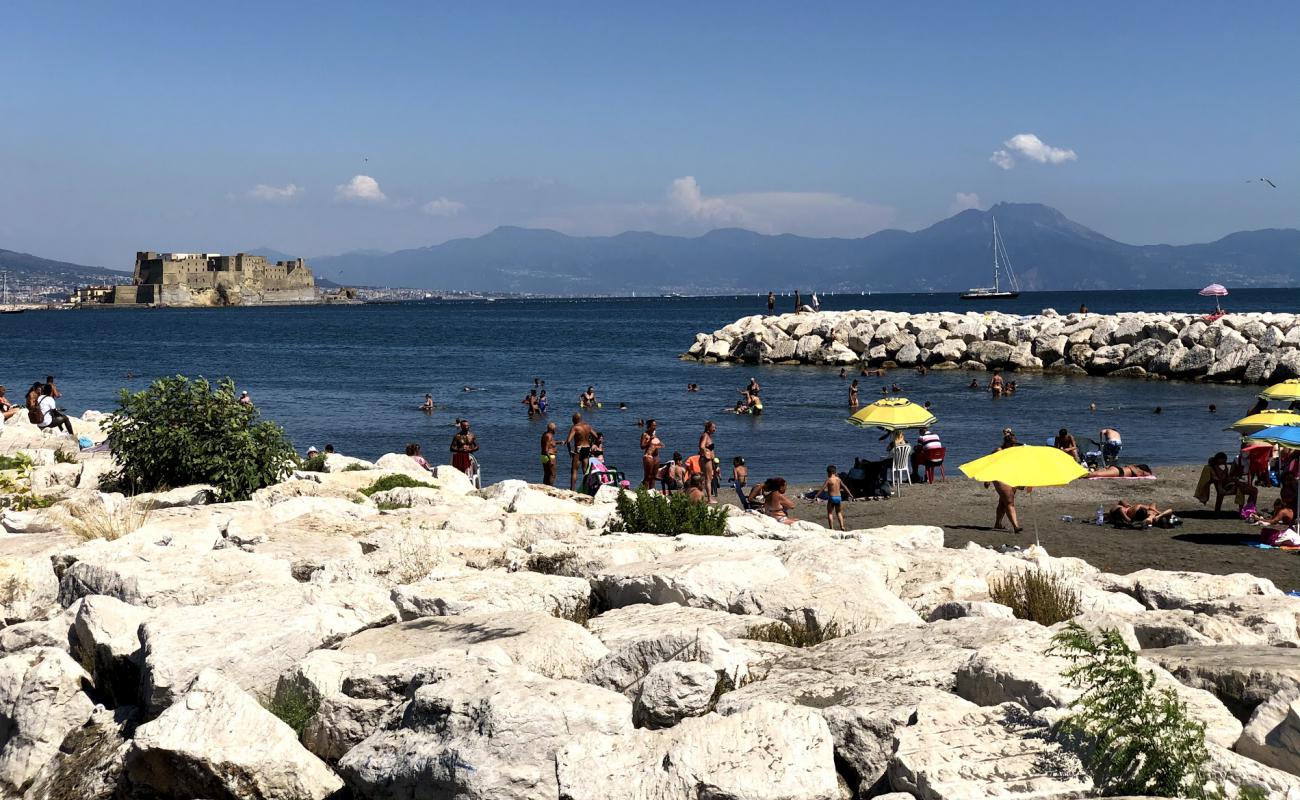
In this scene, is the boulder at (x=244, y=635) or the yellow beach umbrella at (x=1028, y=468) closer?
the boulder at (x=244, y=635)

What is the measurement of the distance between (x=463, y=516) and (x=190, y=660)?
5.13m

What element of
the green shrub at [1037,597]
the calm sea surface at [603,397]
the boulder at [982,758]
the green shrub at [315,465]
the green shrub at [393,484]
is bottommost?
the calm sea surface at [603,397]

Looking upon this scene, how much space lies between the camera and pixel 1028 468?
558 inches

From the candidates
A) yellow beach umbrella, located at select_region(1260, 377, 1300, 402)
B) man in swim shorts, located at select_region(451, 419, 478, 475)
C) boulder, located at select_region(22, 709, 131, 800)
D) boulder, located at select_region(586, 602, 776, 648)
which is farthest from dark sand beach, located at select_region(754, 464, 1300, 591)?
boulder, located at select_region(22, 709, 131, 800)

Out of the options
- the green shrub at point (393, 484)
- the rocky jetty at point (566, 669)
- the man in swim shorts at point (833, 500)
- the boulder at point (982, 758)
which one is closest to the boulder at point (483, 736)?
the rocky jetty at point (566, 669)

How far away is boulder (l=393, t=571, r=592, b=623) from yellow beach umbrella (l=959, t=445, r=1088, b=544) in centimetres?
712

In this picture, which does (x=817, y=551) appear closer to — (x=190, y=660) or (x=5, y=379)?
(x=190, y=660)

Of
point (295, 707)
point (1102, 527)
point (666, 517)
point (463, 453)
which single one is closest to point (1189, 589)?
point (666, 517)

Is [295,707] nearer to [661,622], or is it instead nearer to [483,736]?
[483,736]

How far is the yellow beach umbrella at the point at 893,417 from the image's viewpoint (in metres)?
21.4

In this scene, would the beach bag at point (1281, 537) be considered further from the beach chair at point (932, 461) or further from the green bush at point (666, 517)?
the green bush at point (666, 517)

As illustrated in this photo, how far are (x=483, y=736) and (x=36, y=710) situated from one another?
10.5 ft

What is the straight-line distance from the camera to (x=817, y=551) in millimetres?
9930

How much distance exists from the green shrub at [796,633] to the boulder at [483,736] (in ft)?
5.83
